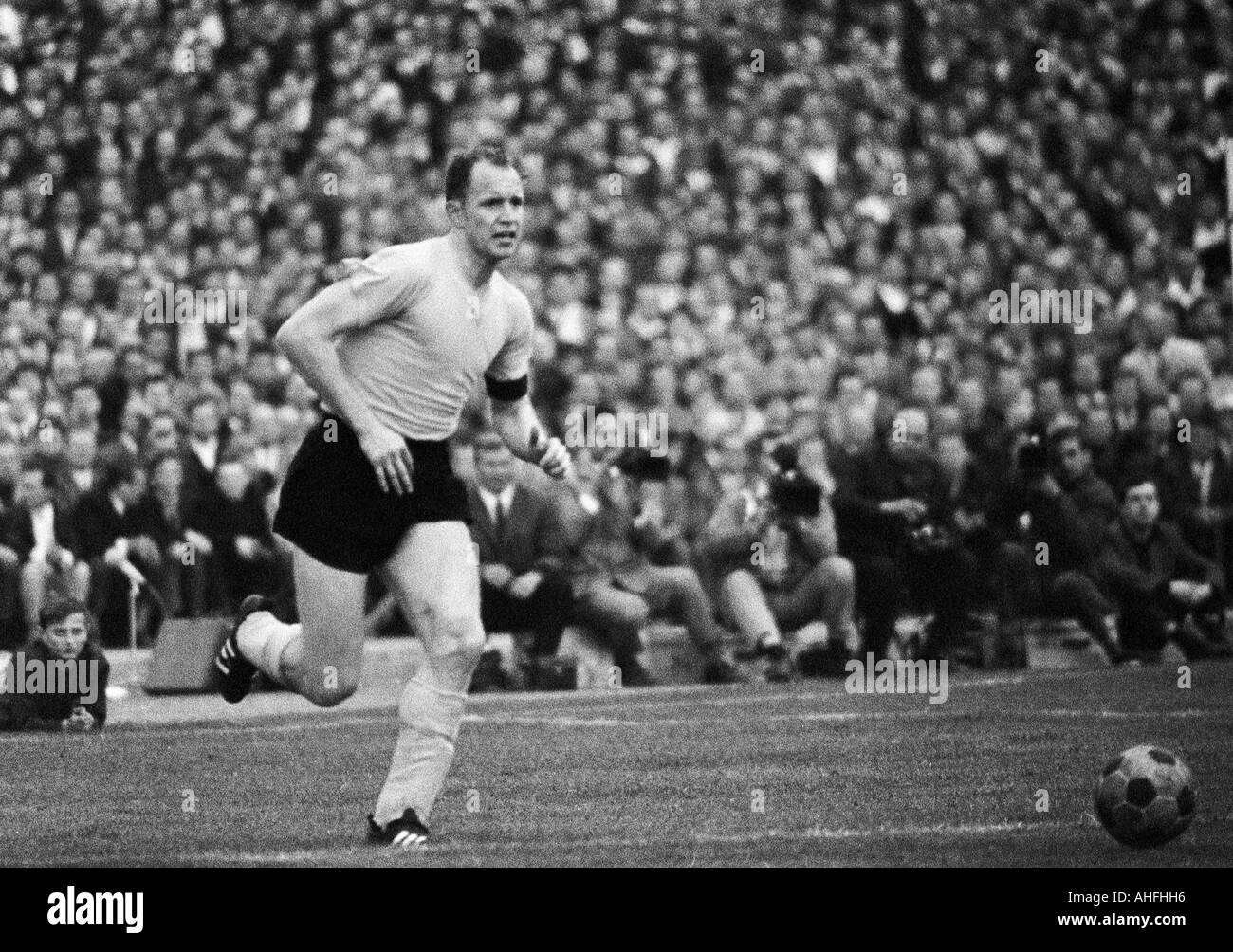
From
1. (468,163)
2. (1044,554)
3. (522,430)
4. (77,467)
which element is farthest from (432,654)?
(1044,554)

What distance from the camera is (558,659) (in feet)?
41.2

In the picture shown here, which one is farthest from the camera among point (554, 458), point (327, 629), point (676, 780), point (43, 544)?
point (43, 544)

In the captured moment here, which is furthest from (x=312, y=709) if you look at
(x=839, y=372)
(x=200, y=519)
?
(x=839, y=372)

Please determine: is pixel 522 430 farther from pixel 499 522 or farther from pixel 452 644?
pixel 499 522

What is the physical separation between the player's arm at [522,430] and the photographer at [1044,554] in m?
5.52

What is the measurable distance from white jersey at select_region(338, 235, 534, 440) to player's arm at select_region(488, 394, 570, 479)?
33cm

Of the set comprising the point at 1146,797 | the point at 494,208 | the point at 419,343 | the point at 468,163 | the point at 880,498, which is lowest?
the point at 1146,797

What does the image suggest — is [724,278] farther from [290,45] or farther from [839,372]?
[290,45]

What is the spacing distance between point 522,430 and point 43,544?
520cm

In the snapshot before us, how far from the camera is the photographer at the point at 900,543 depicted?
41.8 feet

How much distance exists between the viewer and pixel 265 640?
7.90m

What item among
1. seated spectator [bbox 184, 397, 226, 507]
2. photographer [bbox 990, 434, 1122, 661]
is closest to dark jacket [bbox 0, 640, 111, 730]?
seated spectator [bbox 184, 397, 226, 507]

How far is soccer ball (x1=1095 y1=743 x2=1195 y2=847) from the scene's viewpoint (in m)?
7.36

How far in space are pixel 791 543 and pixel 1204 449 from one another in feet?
7.79
